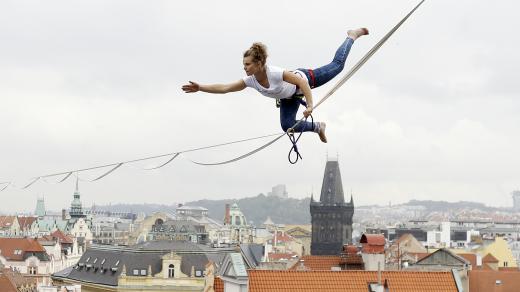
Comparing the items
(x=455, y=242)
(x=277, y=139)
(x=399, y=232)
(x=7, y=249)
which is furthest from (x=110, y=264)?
(x=399, y=232)

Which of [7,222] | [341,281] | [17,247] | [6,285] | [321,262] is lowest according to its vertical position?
[6,285]

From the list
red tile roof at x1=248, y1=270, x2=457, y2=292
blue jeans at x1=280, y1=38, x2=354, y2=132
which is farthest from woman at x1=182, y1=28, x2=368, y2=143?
red tile roof at x1=248, y1=270, x2=457, y2=292

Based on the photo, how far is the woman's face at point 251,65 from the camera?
1223 centimetres

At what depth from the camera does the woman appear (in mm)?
12297

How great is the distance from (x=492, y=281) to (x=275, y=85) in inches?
2018

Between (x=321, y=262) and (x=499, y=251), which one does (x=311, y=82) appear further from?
(x=499, y=251)

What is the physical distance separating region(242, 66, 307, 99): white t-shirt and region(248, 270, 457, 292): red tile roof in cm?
2528

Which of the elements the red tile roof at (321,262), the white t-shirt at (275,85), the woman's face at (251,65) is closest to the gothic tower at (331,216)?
the red tile roof at (321,262)

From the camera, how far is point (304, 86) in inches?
505

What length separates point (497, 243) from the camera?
115875 mm

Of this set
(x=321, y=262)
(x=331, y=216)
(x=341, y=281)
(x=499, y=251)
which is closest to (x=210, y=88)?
(x=341, y=281)

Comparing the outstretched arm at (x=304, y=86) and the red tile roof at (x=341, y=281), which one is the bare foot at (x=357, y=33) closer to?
the outstretched arm at (x=304, y=86)

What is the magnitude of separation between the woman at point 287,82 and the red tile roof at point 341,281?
80.2 feet

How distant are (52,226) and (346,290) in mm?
153901
